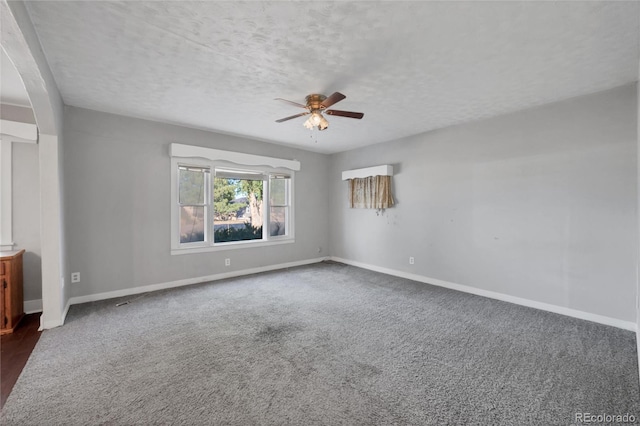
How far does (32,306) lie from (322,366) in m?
3.78

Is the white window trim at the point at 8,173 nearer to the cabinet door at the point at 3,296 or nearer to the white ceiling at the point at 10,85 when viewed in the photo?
the white ceiling at the point at 10,85

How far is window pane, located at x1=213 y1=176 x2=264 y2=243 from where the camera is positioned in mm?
5070

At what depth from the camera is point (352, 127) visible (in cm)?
441

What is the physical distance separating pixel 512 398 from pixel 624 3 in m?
2.69

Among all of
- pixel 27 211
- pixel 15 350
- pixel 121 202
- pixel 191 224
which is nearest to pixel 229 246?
pixel 191 224

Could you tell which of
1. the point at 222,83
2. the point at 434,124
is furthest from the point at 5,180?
the point at 434,124

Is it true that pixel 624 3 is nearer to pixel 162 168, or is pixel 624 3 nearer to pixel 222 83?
pixel 222 83

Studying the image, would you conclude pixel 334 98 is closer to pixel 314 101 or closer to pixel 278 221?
pixel 314 101

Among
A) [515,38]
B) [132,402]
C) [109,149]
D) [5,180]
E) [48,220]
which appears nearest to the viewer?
[132,402]

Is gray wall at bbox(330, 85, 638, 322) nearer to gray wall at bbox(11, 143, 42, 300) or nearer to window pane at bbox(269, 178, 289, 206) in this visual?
window pane at bbox(269, 178, 289, 206)

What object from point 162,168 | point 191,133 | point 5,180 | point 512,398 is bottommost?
point 512,398

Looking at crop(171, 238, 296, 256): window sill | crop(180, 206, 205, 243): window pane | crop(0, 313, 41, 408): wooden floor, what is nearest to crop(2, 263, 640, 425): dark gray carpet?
crop(0, 313, 41, 408): wooden floor

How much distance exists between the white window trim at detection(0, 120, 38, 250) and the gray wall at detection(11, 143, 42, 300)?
0.03m

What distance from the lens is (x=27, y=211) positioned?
3.39m
